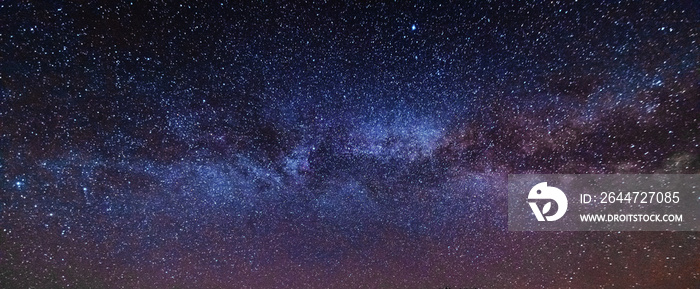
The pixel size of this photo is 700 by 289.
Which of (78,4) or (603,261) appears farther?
(603,261)

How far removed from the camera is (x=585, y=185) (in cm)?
309

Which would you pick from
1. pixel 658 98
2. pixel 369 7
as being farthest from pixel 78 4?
pixel 658 98

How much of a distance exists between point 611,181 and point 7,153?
17.7 ft

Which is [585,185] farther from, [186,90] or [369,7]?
[186,90]

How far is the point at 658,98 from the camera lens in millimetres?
2789

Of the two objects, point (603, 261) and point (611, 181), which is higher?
point (611, 181)

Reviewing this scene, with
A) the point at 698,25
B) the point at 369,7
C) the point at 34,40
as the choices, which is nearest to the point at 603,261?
the point at 698,25

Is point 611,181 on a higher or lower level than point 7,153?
higher

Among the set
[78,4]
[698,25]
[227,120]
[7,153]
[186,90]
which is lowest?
[7,153]

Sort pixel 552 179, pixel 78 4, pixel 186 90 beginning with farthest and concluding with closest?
pixel 552 179 < pixel 186 90 < pixel 78 4

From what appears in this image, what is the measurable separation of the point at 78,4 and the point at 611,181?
4923mm

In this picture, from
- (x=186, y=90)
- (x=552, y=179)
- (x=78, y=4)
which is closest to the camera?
(x=78, y=4)

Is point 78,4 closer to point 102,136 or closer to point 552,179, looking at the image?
point 102,136

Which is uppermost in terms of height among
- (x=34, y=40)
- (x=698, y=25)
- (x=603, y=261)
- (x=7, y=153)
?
(x=698, y=25)
